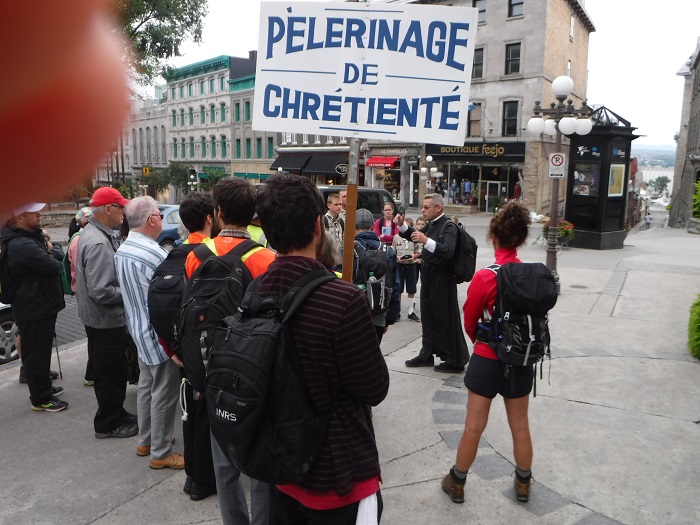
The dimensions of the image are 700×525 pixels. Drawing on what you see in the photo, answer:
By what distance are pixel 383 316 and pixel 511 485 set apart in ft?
5.04

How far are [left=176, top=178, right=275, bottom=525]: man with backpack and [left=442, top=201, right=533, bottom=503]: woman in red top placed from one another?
1324 mm

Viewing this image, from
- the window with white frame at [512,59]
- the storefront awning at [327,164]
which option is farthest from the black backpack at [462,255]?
the storefront awning at [327,164]

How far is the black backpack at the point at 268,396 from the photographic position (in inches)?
77.4

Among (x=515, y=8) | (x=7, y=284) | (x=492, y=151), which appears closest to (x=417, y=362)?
(x=7, y=284)

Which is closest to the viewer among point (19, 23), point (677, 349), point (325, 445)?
point (19, 23)

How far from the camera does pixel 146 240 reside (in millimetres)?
3803

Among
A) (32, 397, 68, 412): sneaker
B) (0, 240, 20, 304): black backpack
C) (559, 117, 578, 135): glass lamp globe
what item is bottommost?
(32, 397, 68, 412): sneaker

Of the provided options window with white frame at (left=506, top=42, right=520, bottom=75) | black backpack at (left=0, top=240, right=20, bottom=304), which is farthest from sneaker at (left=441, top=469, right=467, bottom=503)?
window with white frame at (left=506, top=42, right=520, bottom=75)

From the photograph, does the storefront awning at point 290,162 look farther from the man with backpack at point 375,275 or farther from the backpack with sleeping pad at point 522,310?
the backpack with sleeping pad at point 522,310

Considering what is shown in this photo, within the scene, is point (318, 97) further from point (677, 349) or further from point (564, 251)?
point (564, 251)

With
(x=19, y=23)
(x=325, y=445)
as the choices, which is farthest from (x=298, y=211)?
(x=19, y=23)

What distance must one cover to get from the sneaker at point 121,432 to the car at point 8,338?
265 cm

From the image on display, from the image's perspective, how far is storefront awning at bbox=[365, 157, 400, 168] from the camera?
113 feet

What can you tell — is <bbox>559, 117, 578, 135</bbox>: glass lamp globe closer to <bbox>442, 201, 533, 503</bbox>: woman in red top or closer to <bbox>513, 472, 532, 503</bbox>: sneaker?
<bbox>442, 201, 533, 503</bbox>: woman in red top
